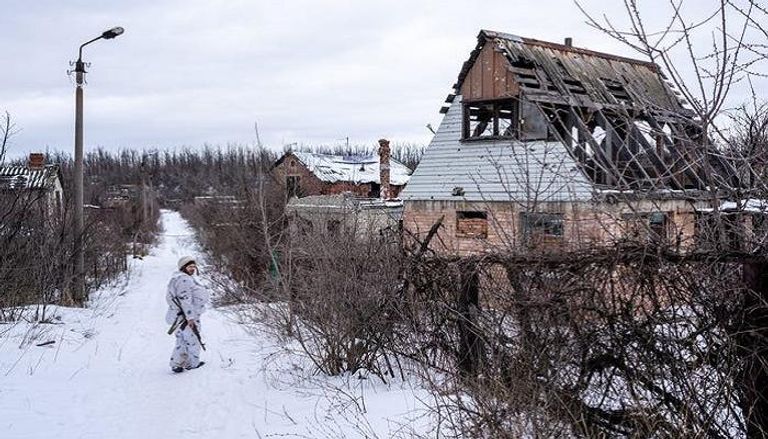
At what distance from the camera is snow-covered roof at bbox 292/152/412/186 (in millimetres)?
39312

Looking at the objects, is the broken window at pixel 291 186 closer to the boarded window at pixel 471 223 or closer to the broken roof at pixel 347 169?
the boarded window at pixel 471 223

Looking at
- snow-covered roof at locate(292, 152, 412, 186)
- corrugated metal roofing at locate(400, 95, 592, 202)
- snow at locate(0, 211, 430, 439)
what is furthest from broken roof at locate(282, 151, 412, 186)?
snow at locate(0, 211, 430, 439)

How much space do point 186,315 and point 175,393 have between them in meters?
1.59

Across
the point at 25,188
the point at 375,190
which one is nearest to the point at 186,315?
the point at 25,188

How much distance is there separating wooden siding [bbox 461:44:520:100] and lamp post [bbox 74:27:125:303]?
8508 millimetres

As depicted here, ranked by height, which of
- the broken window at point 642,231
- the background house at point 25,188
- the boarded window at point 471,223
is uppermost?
the background house at point 25,188

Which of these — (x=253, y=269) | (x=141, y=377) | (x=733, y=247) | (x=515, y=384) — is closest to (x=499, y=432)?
(x=515, y=384)

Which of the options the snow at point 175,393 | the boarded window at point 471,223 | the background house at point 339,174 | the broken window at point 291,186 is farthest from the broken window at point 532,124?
the background house at point 339,174


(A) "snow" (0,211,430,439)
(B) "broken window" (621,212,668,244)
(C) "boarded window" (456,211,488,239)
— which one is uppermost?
(B) "broken window" (621,212,668,244)

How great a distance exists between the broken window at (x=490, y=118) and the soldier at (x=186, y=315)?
9.39m

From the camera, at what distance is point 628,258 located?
14.4ft

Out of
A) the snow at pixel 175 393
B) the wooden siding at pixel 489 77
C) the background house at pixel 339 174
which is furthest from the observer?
the background house at pixel 339 174

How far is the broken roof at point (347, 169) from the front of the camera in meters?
39.3

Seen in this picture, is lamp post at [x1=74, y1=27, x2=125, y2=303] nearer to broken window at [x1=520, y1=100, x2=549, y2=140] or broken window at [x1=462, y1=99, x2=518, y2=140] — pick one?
broken window at [x1=462, y1=99, x2=518, y2=140]
